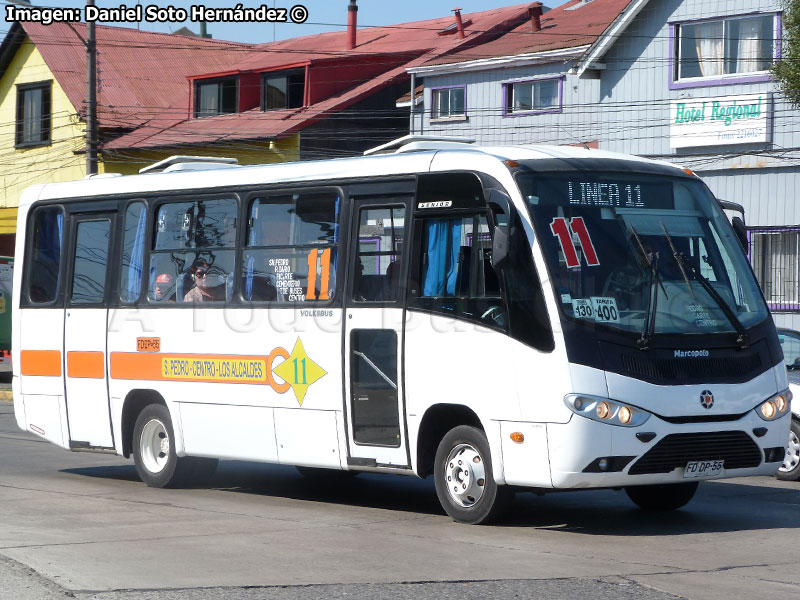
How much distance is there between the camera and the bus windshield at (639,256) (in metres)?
10.4

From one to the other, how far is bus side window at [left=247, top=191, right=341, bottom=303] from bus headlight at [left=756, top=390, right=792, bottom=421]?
3754mm

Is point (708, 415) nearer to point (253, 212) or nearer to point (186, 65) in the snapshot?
point (253, 212)

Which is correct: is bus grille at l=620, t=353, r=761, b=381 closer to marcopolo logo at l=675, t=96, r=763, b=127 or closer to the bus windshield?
the bus windshield

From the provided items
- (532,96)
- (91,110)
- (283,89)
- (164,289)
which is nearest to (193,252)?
(164,289)

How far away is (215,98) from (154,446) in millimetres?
34427

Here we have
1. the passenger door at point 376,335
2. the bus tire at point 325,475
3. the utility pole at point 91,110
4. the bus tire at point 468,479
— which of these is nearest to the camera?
the bus tire at point 468,479

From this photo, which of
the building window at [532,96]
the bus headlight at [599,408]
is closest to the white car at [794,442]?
the bus headlight at [599,408]

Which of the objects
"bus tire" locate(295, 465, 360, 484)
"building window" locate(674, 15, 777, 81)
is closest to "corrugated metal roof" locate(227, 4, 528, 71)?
"building window" locate(674, 15, 777, 81)

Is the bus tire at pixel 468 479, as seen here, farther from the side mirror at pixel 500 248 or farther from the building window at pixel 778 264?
the building window at pixel 778 264

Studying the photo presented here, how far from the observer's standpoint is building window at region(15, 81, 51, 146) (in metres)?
48.9

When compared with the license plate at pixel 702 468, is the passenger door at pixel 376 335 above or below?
above

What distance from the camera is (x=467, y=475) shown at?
1080cm

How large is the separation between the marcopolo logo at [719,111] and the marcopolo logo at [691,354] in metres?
19.8

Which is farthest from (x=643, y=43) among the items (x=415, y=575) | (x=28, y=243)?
(x=415, y=575)
